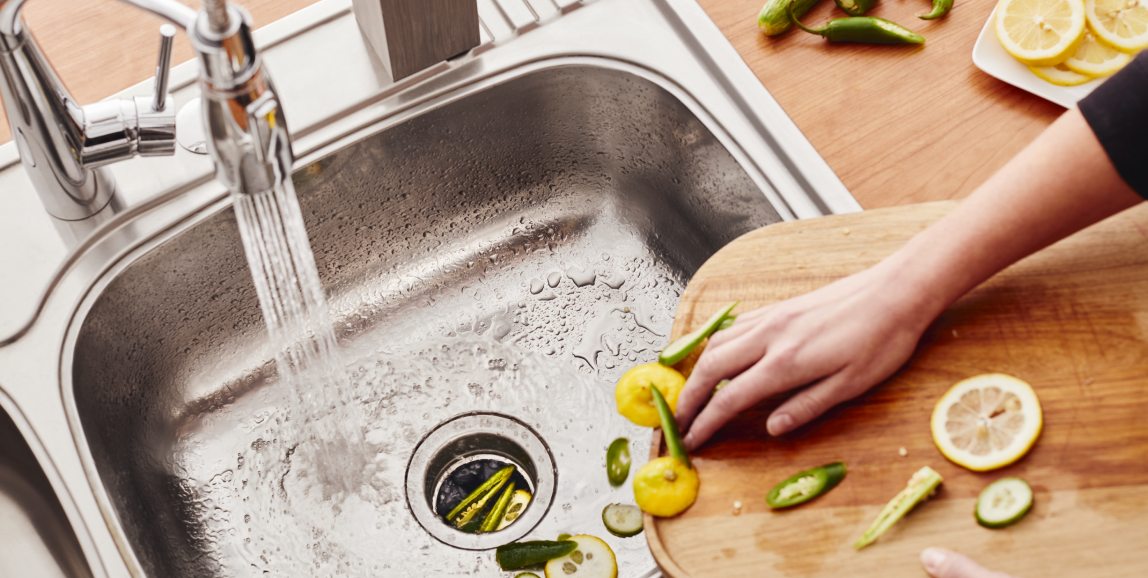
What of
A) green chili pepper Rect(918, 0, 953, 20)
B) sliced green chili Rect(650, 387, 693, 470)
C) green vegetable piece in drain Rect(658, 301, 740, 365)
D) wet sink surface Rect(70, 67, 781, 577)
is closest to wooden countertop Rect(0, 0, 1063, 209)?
green chili pepper Rect(918, 0, 953, 20)

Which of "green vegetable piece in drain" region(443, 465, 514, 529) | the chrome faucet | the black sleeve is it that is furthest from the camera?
"green vegetable piece in drain" region(443, 465, 514, 529)

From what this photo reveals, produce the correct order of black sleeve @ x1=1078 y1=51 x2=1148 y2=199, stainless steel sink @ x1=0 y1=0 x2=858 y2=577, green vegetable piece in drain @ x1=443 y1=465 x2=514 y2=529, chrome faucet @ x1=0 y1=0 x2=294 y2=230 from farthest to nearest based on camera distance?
green vegetable piece in drain @ x1=443 y1=465 x2=514 y2=529 < stainless steel sink @ x1=0 y1=0 x2=858 y2=577 < black sleeve @ x1=1078 y1=51 x2=1148 y2=199 < chrome faucet @ x1=0 y1=0 x2=294 y2=230

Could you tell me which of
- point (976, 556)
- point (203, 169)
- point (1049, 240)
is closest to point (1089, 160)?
point (1049, 240)

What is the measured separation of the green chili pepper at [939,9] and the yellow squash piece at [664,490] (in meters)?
0.64

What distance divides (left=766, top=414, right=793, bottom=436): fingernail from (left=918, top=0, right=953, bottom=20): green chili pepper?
1.84ft

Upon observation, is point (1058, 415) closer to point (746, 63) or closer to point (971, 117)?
point (971, 117)

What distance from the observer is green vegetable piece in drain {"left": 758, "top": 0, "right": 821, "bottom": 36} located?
0.96 meters

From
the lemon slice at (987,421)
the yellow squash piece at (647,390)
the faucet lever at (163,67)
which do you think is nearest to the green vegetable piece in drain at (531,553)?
the yellow squash piece at (647,390)

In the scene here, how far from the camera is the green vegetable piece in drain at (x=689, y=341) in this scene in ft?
2.55

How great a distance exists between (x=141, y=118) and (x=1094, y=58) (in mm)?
984

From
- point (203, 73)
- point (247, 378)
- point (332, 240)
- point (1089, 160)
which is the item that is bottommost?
point (247, 378)

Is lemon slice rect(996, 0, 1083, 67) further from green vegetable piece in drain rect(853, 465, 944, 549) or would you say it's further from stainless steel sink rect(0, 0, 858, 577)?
green vegetable piece in drain rect(853, 465, 944, 549)

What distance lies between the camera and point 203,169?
0.91 metres

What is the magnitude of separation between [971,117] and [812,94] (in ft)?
0.57
